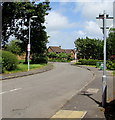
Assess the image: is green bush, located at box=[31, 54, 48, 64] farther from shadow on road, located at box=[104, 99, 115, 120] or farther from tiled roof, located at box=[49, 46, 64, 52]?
tiled roof, located at box=[49, 46, 64, 52]

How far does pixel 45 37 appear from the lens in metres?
49.3

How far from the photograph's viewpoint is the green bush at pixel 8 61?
80.8 feet

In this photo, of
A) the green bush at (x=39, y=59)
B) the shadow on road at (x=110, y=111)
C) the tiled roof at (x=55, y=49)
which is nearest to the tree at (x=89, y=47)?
the green bush at (x=39, y=59)

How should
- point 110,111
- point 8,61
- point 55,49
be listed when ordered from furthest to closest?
point 55,49 < point 8,61 < point 110,111

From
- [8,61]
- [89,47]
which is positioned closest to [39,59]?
[8,61]

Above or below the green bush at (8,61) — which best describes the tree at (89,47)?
above

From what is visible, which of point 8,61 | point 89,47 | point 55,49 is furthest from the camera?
point 55,49

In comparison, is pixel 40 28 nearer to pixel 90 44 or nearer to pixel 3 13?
pixel 3 13

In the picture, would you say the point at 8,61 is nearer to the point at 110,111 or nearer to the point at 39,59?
the point at 110,111

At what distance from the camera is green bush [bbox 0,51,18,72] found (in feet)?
80.8

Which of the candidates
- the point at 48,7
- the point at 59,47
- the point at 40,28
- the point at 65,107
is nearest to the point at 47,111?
the point at 65,107

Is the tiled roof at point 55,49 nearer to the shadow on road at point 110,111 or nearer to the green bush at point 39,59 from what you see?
the green bush at point 39,59

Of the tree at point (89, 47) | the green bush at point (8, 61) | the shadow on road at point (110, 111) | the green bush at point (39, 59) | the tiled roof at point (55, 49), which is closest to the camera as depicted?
the shadow on road at point (110, 111)

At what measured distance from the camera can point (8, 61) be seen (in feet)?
82.9
